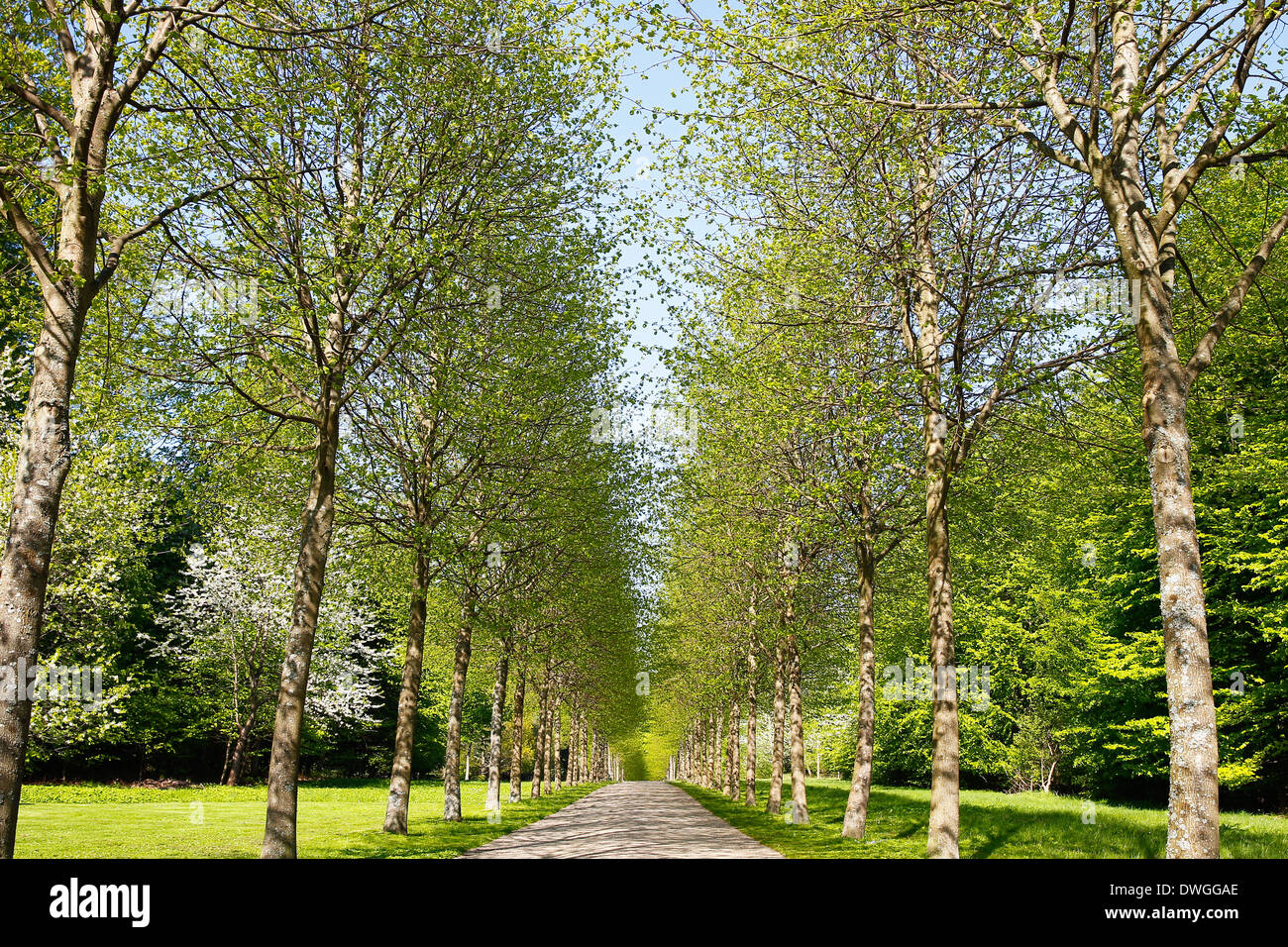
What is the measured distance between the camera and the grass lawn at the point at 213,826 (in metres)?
15.9

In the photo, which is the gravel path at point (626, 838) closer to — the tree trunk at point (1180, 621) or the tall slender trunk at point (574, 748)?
the tree trunk at point (1180, 621)

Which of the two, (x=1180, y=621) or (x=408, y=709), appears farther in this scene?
(x=408, y=709)

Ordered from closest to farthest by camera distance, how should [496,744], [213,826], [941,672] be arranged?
1. [941,672]
2. [213,826]
3. [496,744]

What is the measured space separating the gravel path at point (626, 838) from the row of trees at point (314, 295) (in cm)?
349

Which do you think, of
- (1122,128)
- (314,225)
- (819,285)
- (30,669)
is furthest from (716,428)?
(30,669)

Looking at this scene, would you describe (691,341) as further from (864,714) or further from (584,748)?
(584,748)

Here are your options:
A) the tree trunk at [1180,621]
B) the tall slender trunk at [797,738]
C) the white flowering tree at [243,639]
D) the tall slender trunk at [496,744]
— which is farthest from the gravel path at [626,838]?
the white flowering tree at [243,639]

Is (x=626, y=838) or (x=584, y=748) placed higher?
(x=626, y=838)

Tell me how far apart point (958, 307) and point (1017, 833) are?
1428 centimetres

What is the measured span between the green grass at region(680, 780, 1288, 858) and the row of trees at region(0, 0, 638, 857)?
8927mm

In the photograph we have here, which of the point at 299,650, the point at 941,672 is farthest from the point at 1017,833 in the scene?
the point at 299,650

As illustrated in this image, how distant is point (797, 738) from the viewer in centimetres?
2544

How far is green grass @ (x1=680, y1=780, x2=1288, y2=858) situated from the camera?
16.9m

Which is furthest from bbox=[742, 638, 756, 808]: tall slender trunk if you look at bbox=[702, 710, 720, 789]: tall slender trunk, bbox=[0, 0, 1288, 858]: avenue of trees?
bbox=[702, 710, 720, 789]: tall slender trunk
